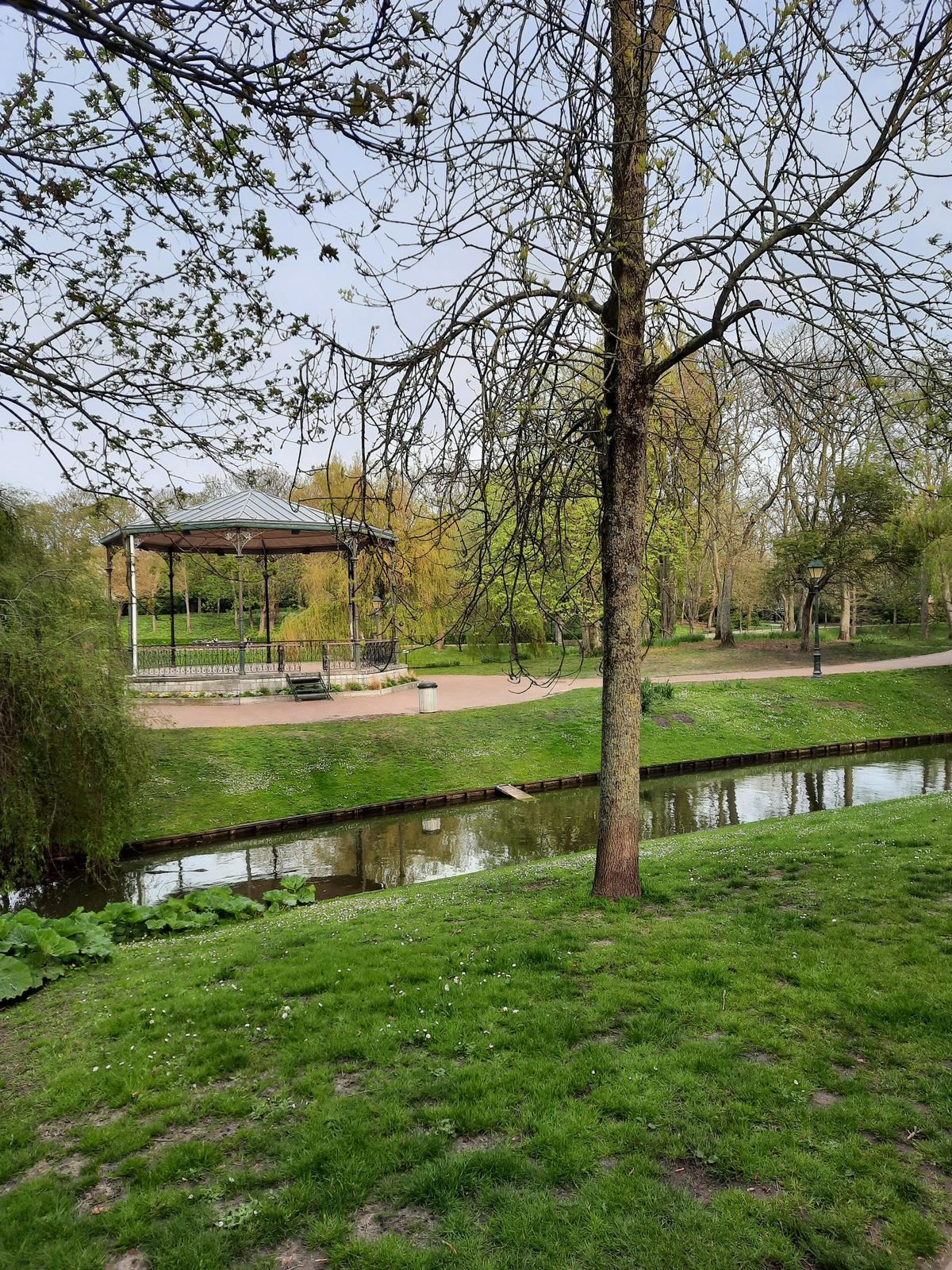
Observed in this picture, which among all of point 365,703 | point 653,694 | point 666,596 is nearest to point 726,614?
point 666,596

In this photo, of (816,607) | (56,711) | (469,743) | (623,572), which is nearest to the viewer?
(623,572)

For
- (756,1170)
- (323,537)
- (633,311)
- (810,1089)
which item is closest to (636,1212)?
(756,1170)

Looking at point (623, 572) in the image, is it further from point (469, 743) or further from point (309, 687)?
point (309, 687)

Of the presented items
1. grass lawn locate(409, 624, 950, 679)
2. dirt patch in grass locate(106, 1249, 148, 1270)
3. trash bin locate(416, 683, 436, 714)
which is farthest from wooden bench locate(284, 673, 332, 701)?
dirt patch in grass locate(106, 1249, 148, 1270)

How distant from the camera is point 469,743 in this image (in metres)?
16.7

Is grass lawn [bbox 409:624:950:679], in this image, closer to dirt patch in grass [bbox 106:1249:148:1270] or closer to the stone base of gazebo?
the stone base of gazebo

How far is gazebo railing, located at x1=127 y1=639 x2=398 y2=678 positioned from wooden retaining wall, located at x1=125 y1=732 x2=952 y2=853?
6211 mm

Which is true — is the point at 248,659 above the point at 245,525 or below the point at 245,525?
below

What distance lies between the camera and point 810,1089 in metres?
3.18

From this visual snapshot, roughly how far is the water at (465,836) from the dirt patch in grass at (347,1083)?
246 inches

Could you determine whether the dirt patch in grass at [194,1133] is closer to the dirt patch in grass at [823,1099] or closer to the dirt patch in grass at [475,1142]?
the dirt patch in grass at [475,1142]

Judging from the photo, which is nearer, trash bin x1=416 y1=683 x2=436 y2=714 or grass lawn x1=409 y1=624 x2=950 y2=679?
trash bin x1=416 y1=683 x2=436 y2=714

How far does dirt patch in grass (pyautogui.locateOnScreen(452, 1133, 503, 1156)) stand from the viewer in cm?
294

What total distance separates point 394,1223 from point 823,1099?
1.85 meters
